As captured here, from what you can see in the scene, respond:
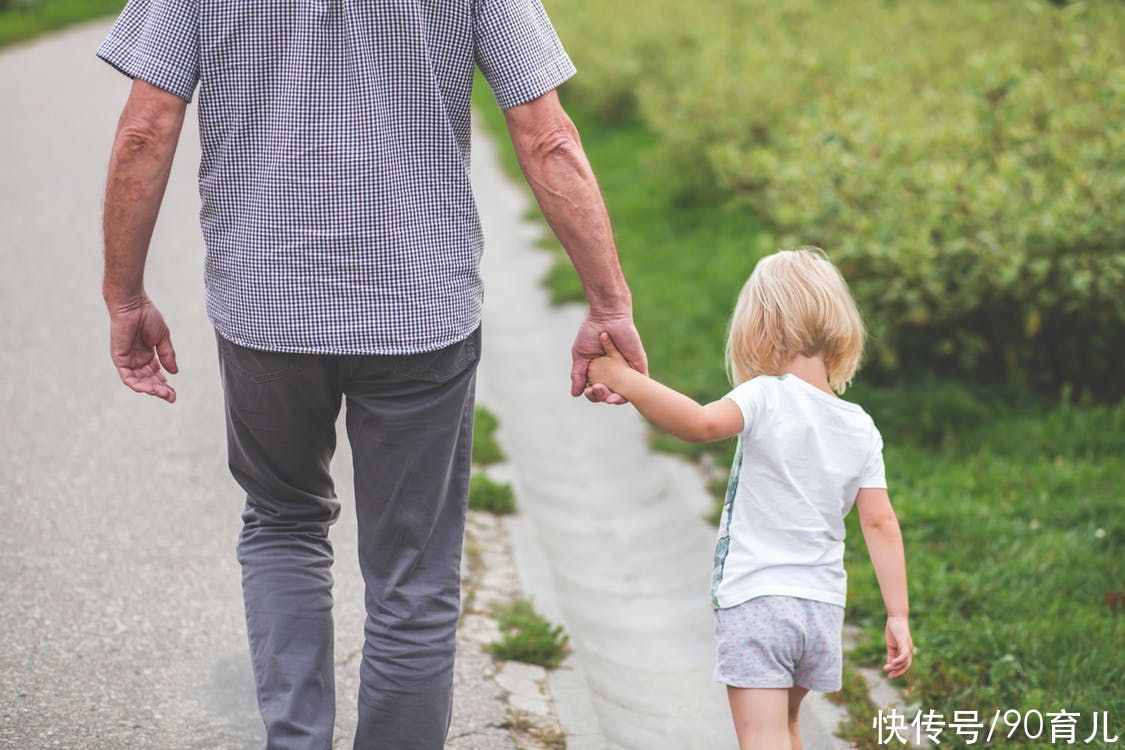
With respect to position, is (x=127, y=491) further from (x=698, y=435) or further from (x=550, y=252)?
(x=550, y=252)

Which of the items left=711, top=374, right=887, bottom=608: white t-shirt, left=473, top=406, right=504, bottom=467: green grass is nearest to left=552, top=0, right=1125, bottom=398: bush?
left=473, top=406, right=504, bottom=467: green grass

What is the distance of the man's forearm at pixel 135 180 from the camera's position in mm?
2344

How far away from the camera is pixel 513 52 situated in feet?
7.84

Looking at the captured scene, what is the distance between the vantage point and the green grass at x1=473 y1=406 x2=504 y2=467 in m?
5.28

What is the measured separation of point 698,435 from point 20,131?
11.2 m

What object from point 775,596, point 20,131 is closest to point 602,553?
point 775,596

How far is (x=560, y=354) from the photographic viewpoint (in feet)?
22.7

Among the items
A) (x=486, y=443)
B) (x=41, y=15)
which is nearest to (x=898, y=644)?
(x=486, y=443)

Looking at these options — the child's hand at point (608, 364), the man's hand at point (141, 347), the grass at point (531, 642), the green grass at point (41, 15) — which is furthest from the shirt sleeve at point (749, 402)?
the green grass at point (41, 15)

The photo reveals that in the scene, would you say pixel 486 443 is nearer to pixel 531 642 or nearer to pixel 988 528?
pixel 531 642

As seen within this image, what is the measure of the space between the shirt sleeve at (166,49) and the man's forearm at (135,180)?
0.06 meters

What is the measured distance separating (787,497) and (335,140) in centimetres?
116

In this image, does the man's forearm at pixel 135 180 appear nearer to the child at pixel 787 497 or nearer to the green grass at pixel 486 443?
the child at pixel 787 497

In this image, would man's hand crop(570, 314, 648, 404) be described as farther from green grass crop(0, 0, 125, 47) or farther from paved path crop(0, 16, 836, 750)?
green grass crop(0, 0, 125, 47)
